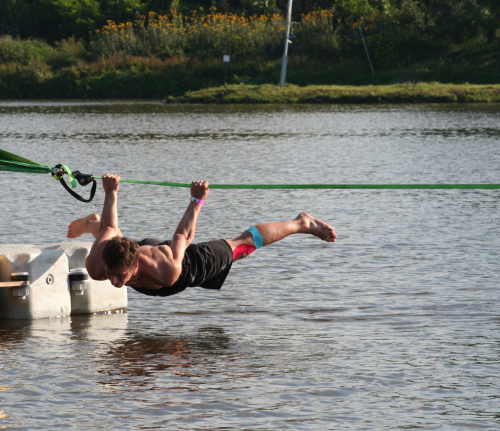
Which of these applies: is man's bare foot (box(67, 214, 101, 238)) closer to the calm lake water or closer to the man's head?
the calm lake water

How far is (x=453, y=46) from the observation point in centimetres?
5941

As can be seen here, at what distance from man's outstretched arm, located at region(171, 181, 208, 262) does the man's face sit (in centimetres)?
44

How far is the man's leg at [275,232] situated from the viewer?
23.2 ft

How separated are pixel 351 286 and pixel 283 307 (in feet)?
3.48

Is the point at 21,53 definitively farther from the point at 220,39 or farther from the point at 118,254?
the point at 118,254

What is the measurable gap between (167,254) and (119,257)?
1.77 feet

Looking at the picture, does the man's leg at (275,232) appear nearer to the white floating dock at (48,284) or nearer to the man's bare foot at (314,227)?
the man's bare foot at (314,227)

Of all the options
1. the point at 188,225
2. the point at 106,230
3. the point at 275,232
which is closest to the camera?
the point at 106,230

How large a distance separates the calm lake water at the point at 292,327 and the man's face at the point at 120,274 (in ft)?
2.36

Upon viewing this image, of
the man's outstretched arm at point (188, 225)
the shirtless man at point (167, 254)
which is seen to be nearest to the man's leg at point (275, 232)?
the shirtless man at point (167, 254)

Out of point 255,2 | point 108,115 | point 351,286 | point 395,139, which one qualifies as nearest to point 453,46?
point 255,2

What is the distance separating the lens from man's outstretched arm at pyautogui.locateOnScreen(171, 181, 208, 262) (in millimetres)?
6535

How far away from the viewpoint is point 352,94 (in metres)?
47.7

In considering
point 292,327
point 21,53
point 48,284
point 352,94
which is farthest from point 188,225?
point 21,53
